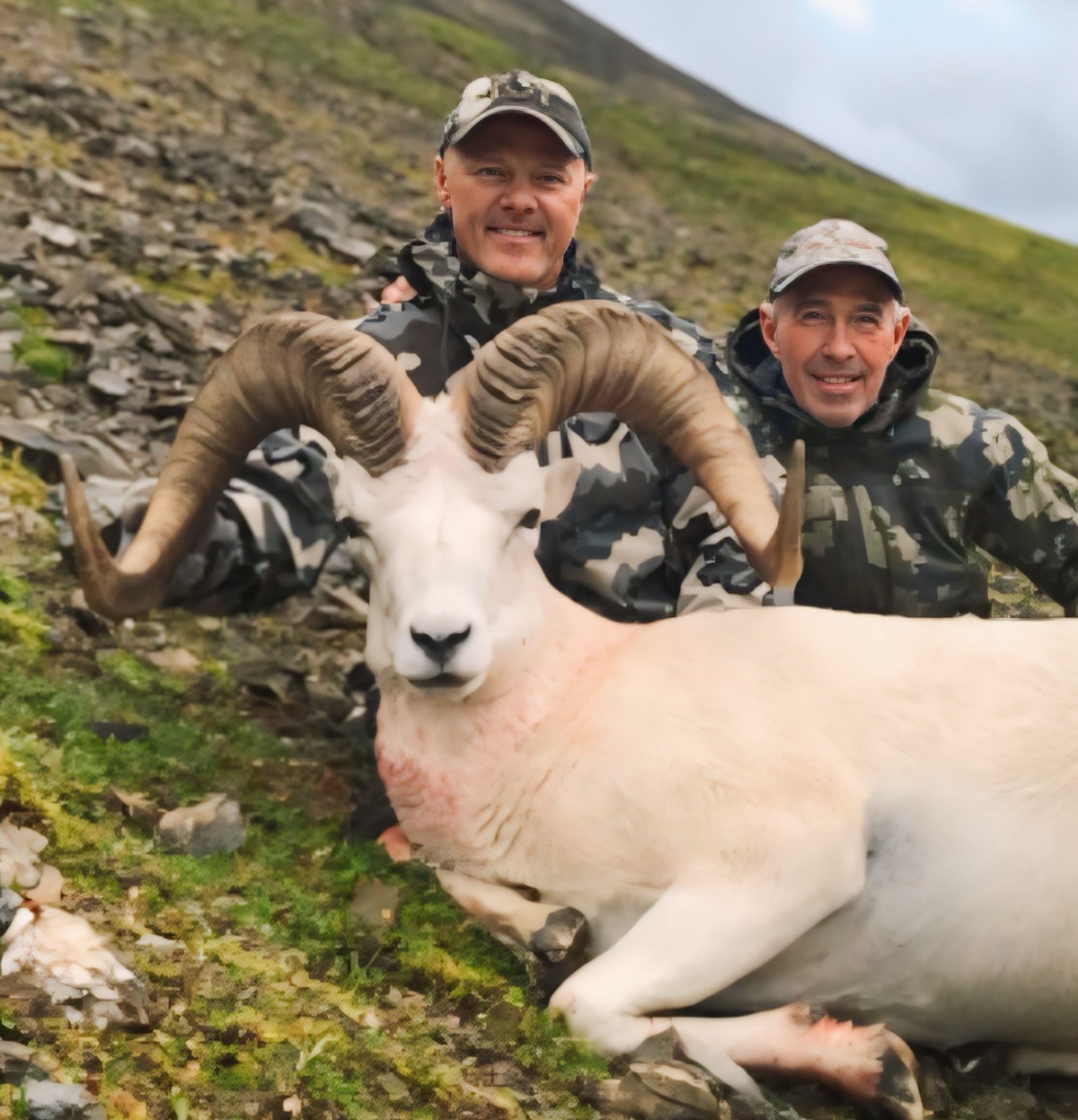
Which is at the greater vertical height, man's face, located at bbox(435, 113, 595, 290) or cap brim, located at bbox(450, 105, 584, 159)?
cap brim, located at bbox(450, 105, 584, 159)

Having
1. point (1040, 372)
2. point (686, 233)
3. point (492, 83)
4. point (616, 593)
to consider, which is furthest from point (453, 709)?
point (686, 233)

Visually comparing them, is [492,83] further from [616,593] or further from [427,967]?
[427,967]

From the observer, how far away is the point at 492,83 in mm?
7246

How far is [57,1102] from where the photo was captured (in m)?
3.85

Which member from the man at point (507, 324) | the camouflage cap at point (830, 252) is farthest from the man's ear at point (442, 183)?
the camouflage cap at point (830, 252)

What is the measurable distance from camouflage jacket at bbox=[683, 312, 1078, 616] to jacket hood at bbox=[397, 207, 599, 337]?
152cm

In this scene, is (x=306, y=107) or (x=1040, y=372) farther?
(x=306, y=107)

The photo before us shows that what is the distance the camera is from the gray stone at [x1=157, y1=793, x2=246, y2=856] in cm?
593

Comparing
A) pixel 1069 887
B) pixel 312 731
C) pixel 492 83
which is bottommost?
pixel 312 731

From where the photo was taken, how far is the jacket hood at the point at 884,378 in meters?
7.06

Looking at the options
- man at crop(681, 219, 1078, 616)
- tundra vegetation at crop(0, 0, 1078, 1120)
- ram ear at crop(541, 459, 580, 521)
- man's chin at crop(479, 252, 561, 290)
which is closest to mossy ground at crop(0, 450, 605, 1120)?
tundra vegetation at crop(0, 0, 1078, 1120)

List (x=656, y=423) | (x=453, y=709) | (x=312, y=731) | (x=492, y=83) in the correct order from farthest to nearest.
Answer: (x=312, y=731) → (x=492, y=83) → (x=656, y=423) → (x=453, y=709)

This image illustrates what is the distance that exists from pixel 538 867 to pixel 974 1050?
188cm

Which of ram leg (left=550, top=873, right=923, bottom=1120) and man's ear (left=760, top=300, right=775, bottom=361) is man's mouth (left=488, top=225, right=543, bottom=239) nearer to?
man's ear (left=760, top=300, right=775, bottom=361)
